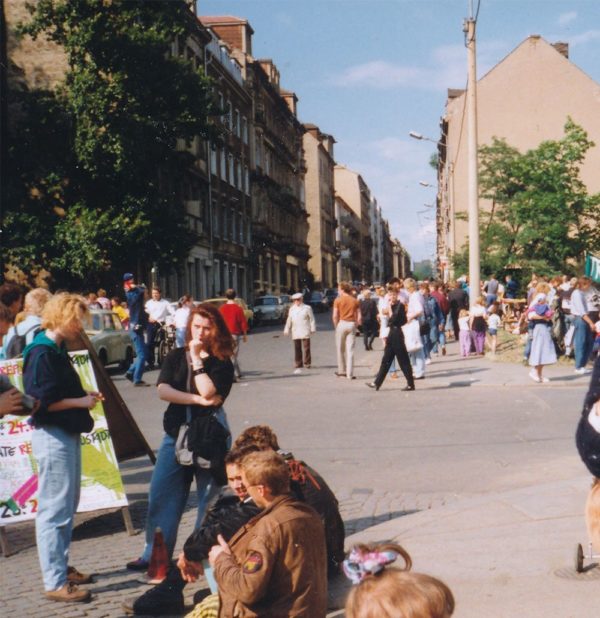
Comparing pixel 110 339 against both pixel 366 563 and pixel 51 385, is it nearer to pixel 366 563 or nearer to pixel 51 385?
pixel 51 385

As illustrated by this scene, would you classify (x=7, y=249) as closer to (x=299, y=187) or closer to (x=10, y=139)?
(x=10, y=139)

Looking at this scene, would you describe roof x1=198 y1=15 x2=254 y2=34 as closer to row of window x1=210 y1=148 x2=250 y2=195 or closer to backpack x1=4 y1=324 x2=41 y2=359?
row of window x1=210 y1=148 x2=250 y2=195

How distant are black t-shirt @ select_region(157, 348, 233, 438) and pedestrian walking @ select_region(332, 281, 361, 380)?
1302 cm

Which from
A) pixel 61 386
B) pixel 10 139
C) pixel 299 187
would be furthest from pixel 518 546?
pixel 299 187

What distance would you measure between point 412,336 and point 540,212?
2356 cm

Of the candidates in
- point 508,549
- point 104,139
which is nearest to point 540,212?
point 104,139

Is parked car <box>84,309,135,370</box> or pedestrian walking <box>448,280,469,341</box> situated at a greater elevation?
pedestrian walking <box>448,280,469,341</box>

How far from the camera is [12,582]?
6.29 metres

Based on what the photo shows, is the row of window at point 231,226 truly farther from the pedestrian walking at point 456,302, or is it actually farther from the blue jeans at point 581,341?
the blue jeans at point 581,341

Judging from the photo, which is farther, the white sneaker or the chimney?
the chimney

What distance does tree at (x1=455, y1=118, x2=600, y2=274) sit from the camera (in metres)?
39.2

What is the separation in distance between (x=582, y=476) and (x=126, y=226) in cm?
2538

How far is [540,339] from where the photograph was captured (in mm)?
17141

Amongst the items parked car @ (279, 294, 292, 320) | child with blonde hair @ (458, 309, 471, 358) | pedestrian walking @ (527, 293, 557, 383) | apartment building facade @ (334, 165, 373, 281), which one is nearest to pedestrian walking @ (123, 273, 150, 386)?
pedestrian walking @ (527, 293, 557, 383)
